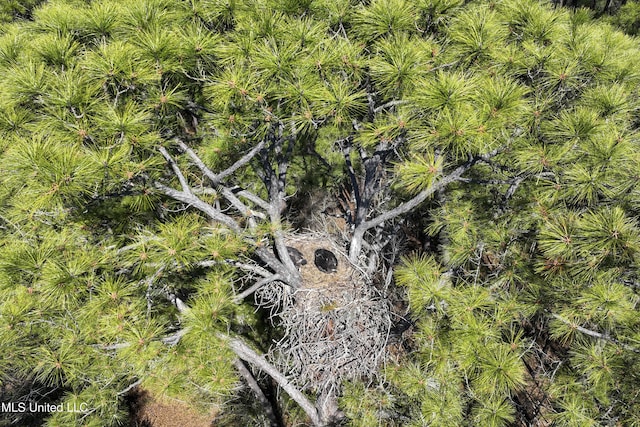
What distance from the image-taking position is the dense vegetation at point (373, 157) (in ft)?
6.02

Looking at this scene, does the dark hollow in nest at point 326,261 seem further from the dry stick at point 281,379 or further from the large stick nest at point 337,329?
the dry stick at point 281,379

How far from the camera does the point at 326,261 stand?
9.62ft

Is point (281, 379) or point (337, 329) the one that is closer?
point (337, 329)

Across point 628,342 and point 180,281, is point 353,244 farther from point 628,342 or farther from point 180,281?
point 628,342

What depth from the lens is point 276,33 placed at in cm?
217

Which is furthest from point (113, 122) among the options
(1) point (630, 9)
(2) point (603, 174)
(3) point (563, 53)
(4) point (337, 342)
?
(1) point (630, 9)

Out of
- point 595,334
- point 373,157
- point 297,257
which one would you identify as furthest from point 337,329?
point 595,334

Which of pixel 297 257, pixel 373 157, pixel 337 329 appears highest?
pixel 373 157

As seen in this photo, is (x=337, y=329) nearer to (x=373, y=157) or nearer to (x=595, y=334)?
(x=373, y=157)

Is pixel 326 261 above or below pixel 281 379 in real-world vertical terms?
above

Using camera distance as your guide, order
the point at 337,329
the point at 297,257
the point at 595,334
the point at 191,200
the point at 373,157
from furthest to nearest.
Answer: the point at 297,257 < the point at 373,157 < the point at 337,329 < the point at 191,200 < the point at 595,334

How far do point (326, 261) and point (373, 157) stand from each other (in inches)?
36.4

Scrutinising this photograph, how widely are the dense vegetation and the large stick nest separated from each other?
0.06ft

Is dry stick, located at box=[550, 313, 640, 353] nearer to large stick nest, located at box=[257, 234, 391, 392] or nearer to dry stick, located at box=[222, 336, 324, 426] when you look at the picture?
large stick nest, located at box=[257, 234, 391, 392]
